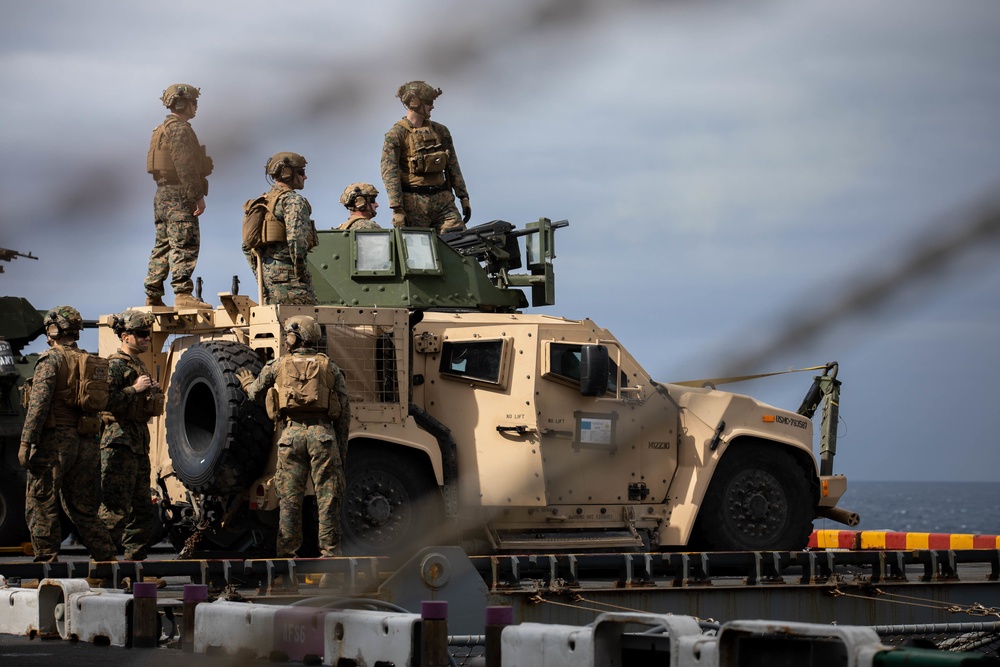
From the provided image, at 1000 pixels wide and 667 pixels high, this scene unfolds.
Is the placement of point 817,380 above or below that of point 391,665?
above

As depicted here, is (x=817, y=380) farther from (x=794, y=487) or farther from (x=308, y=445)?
(x=308, y=445)

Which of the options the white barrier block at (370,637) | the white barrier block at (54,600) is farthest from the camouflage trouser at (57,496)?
the white barrier block at (370,637)

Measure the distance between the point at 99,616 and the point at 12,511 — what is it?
825 cm

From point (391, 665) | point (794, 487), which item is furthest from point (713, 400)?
point (391, 665)

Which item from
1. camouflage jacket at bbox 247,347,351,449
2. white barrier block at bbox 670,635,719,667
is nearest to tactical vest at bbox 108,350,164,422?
camouflage jacket at bbox 247,347,351,449

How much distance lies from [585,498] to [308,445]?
8.75ft

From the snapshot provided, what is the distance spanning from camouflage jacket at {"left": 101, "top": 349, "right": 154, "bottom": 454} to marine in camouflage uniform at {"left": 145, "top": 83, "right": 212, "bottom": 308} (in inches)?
55.9

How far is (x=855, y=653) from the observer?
6.25 metres

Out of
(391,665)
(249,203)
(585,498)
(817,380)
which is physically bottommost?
(391,665)

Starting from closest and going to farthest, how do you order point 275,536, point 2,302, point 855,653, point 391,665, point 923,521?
point 855,653 < point 391,665 < point 275,536 < point 2,302 < point 923,521

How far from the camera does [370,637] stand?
8.45 metres

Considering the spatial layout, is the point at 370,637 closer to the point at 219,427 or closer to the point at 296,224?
the point at 219,427

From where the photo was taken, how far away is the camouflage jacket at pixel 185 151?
12.2 metres

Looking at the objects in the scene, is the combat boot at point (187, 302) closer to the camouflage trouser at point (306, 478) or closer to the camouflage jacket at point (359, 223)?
the camouflage jacket at point (359, 223)
